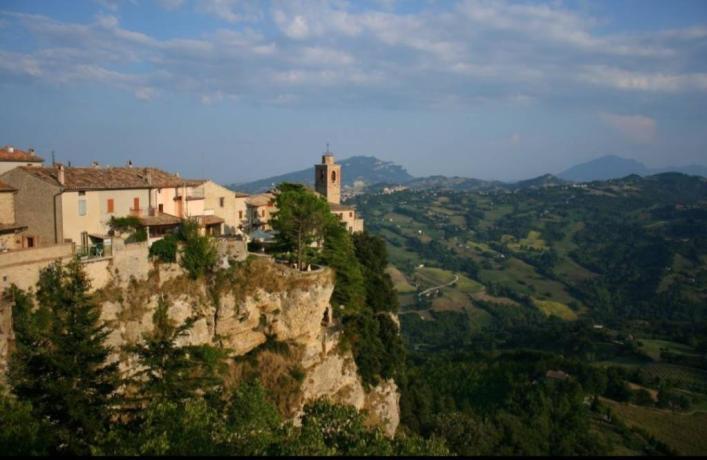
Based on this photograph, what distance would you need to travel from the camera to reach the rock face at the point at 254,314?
1196 inches

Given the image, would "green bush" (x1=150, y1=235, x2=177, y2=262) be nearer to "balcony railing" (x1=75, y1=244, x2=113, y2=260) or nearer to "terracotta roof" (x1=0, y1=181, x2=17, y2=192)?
"balcony railing" (x1=75, y1=244, x2=113, y2=260)

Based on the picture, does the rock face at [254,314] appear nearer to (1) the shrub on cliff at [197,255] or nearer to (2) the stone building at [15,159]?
(1) the shrub on cliff at [197,255]

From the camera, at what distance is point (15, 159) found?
125 ft

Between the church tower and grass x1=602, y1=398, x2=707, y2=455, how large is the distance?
167 feet

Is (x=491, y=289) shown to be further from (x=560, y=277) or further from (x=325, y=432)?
(x=325, y=432)

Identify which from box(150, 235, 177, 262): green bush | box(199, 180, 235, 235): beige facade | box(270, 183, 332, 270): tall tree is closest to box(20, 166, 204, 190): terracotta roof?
box(199, 180, 235, 235): beige facade

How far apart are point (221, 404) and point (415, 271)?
168 meters

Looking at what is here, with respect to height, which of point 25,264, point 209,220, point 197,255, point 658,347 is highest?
point 209,220

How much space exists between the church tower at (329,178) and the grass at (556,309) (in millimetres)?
115763

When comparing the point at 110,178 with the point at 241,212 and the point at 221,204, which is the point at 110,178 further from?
the point at 241,212

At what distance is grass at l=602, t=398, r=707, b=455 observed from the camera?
67.9 meters

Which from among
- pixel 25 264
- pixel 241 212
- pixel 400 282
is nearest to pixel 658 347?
pixel 400 282

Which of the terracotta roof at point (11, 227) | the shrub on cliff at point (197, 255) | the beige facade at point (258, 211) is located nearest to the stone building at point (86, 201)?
the terracotta roof at point (11, 227)

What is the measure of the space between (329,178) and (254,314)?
1083 inches
